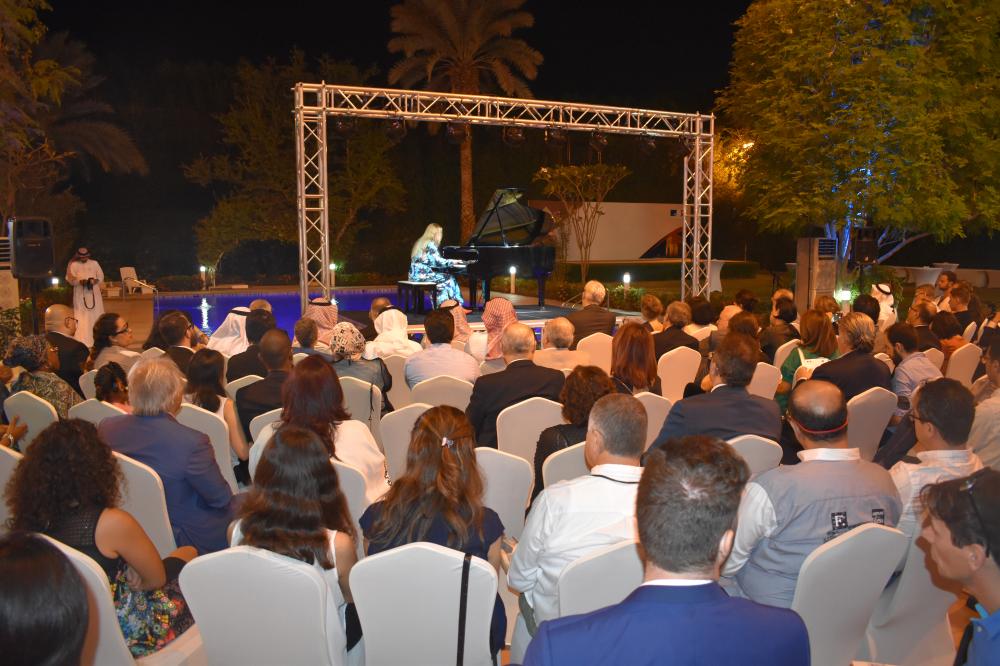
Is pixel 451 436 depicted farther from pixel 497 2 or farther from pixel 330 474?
pixel 497 2

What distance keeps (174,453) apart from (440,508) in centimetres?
A: 140

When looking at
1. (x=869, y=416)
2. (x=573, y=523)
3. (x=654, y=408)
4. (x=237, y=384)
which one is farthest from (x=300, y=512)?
(x=869, y=416)

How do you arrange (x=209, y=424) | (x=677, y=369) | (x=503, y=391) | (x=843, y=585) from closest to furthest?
(x=843, y=585) → (x=209, y=424) → (x=503, y=391) → (x=677, y=369)

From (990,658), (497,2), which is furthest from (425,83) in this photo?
(990,658)

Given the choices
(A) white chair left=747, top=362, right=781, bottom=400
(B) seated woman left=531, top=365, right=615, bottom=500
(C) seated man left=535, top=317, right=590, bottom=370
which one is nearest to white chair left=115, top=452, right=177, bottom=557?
(B) seated woman left=531, top=365, right=615, bottom=500

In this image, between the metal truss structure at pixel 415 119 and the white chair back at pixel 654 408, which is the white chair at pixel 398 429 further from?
the metal truss structure at pixel 415 119

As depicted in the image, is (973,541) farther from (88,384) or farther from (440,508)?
(88,384)

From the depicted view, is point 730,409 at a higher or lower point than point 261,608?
higher

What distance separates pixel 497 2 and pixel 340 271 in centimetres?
852

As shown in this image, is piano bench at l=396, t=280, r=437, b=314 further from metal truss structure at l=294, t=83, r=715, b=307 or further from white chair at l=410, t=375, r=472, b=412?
white chair at l=410, t=375, r=472, b=412

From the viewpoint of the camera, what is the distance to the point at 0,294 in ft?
31.6

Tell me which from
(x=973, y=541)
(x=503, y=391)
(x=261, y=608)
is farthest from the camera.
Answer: (x=503, y=391)

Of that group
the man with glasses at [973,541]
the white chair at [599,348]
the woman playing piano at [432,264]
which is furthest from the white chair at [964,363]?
the woman playing piano at [432,264]

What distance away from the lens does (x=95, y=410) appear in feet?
13.8
